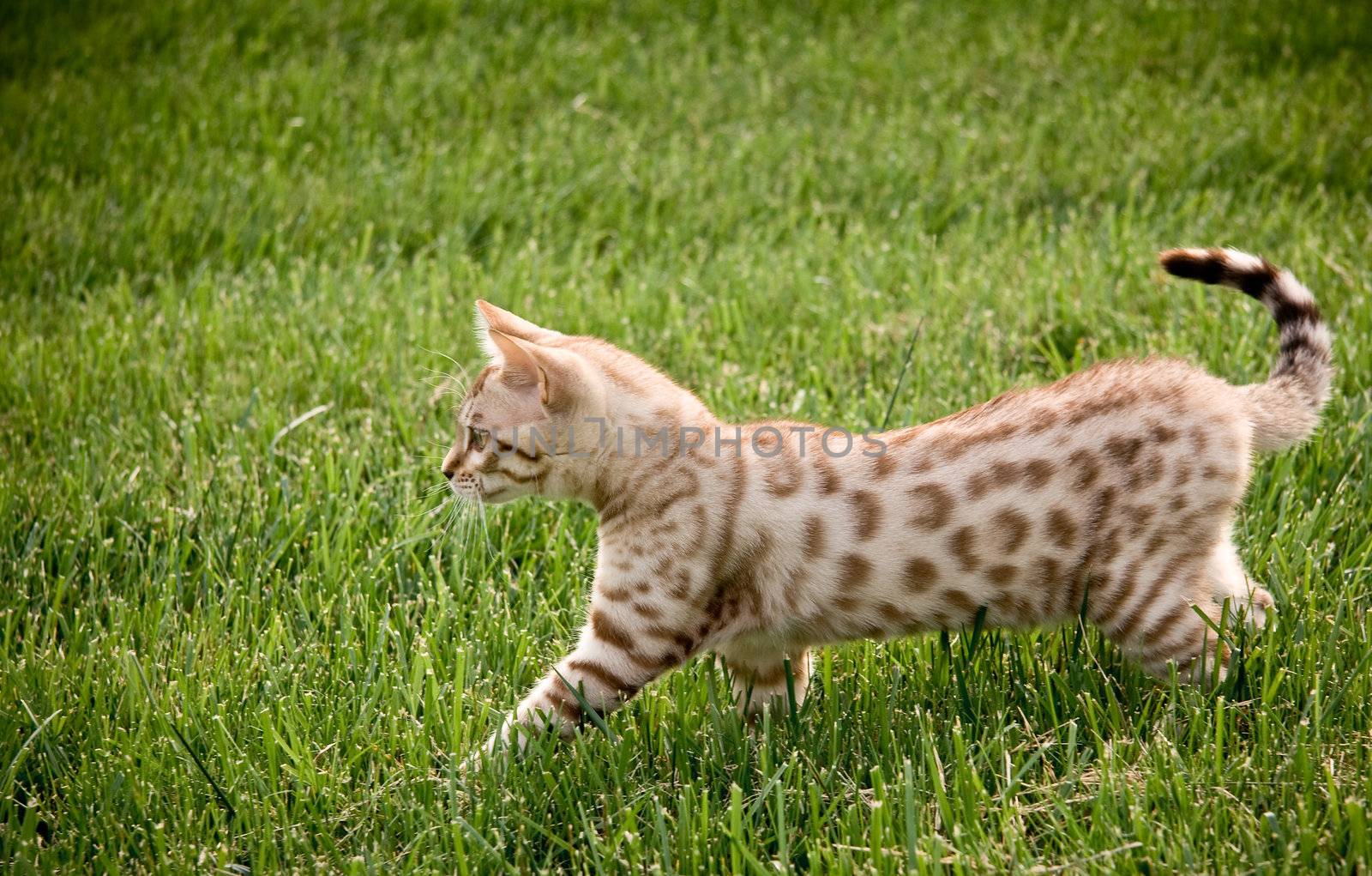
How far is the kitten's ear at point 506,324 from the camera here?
12.3 feet

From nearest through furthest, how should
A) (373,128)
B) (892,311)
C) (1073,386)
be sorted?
(1073,386)
(892,311)
(373,128)

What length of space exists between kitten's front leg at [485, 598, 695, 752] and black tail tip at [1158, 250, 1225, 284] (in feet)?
5.68

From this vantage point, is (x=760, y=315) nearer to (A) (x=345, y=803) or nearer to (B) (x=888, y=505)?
(B) (x=888, y=505)

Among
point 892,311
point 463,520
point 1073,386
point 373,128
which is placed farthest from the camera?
point 373,128

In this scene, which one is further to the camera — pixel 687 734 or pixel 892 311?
pixel 892 311

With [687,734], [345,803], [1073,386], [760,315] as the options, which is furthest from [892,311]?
[345,803]

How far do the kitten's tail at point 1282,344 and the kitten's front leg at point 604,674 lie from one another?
1.77m

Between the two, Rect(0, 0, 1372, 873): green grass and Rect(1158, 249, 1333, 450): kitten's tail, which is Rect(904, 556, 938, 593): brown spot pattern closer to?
Rect(0, 0, 1372, 873): green grass

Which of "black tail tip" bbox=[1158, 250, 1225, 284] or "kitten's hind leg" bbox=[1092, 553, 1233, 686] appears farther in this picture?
"black tail tip" bbox=[1158, 250, 1225, 284]

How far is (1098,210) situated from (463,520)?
435cm

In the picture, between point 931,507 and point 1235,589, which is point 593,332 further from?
point 1235,589

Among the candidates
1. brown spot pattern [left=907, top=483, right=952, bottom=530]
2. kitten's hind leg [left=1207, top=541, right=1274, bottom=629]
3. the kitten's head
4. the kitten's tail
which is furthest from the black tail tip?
the kitten's head

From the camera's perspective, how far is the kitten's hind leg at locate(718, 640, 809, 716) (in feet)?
12.5

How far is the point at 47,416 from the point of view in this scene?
17.5 feet
